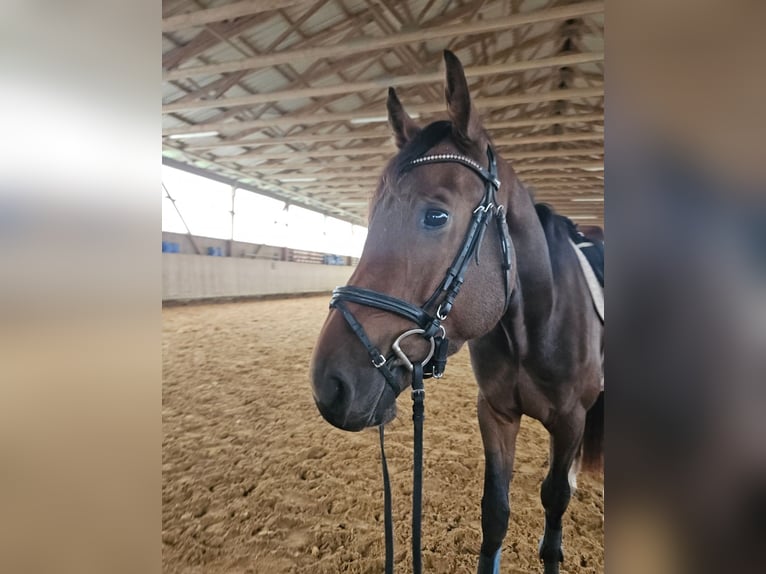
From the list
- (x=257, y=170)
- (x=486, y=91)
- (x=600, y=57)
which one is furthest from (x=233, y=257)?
(x=600, y=57)

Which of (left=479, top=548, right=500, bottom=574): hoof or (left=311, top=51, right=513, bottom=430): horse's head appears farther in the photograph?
(left=479, top=548, right=500, bottom=574): hoof

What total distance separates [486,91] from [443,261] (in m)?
2.20

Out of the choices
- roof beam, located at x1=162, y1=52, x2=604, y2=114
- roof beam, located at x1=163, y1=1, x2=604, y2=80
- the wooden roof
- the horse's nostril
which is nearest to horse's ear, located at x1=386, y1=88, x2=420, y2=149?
the wooden roof

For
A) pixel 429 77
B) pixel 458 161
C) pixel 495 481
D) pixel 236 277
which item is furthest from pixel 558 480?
pixel 236 277

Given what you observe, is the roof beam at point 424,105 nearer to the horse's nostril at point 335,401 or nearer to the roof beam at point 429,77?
the roof beam at point 429,77

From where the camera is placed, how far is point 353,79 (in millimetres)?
2076

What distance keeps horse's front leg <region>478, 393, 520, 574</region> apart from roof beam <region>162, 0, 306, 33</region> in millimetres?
1362

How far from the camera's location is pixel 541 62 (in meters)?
1.86

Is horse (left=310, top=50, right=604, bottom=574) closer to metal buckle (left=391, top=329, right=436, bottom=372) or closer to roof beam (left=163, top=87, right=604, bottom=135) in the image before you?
metal buckle (left=391, top=329, right=436, bottom=372)

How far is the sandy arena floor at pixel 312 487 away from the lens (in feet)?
3.91

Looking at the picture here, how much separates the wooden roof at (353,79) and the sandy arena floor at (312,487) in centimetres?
118

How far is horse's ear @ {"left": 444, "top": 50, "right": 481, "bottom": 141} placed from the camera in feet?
2.23

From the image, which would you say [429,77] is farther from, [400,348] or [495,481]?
[495,481]

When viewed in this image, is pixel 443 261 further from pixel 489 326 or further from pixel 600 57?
pixel 600 57
